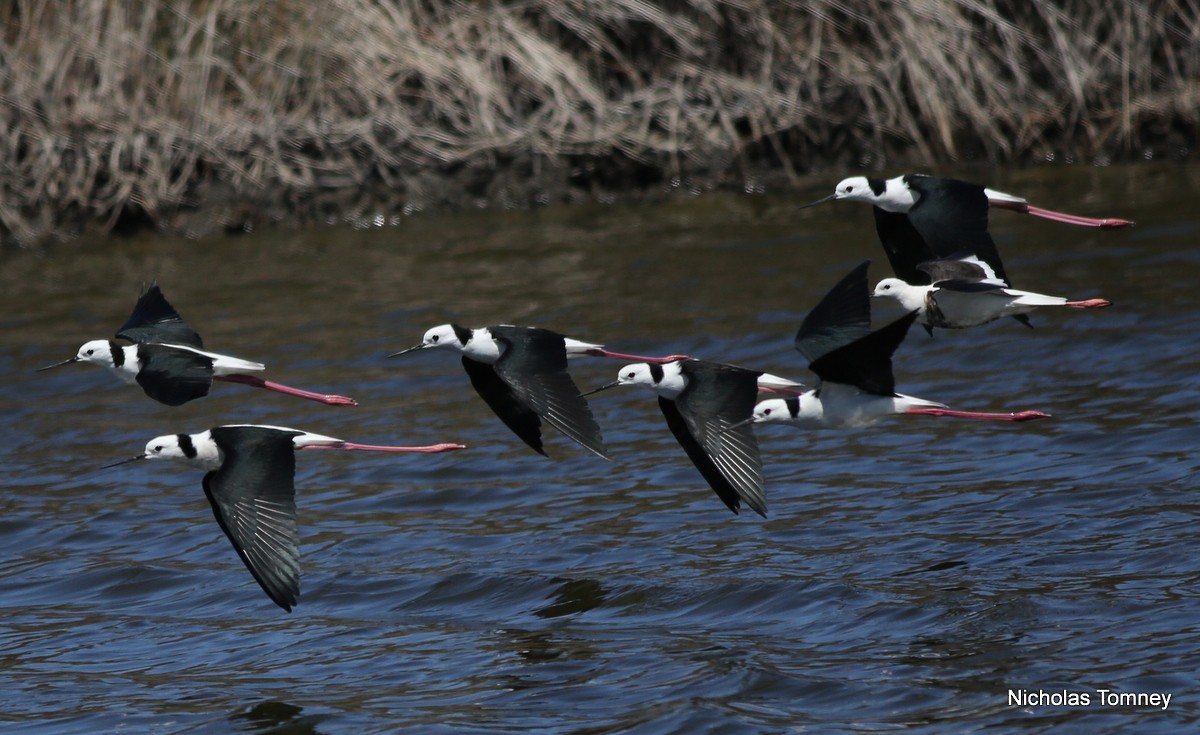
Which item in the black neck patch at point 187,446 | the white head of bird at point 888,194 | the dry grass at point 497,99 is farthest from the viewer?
the dry grass at point 497,99

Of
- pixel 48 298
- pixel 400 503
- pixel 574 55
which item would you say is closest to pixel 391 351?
pixel 400 503

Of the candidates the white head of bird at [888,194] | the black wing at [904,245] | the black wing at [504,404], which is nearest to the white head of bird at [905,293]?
the black wing at [904,245]

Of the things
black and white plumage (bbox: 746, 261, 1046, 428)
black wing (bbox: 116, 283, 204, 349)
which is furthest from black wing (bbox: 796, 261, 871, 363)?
black wing (bbox: 116, 283, 204, 349)

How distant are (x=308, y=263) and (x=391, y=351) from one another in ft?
7.83

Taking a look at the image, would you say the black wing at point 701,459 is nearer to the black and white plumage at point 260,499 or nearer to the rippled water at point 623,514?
the rippled water at point 623,514

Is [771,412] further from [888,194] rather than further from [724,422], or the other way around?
[888,194]

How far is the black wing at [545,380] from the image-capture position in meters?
6.87

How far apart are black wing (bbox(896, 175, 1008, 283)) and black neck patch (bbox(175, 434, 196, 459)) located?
3.32 m

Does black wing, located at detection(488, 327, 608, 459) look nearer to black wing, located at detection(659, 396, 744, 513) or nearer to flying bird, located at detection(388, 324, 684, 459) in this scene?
flying bird, located at detection(388, 324, 684, 459)

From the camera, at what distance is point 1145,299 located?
1062cm

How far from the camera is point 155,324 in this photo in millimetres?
8172

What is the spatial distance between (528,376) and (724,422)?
865 mm

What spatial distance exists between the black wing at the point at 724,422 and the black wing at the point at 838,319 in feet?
0.91

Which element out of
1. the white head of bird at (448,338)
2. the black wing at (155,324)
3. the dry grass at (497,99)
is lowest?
the white head of bird at (448,338)
